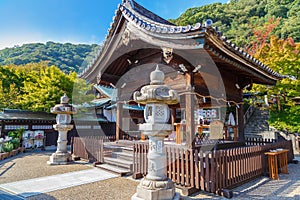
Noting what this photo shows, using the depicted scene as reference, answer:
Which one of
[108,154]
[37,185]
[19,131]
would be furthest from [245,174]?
[19,131]

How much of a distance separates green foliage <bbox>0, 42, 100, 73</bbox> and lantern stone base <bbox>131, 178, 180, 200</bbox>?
141ft

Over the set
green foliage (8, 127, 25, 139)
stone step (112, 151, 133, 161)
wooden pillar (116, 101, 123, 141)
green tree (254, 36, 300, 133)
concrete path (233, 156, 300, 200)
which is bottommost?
concrete path (233, 156, 300, 200)

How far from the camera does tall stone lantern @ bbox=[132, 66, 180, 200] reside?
412cm

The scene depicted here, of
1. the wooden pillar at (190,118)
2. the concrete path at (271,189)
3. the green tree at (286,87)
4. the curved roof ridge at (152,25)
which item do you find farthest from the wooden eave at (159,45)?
the green tree at (286,87)

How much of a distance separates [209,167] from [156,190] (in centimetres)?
151

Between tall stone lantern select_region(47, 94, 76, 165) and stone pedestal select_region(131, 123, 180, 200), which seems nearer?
stone pedestal select_region(131, 123, 180, 200)

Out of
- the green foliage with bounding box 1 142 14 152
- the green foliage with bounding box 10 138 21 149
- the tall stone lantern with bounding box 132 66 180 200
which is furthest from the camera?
the green foliage with bounding box 10 138 21 149

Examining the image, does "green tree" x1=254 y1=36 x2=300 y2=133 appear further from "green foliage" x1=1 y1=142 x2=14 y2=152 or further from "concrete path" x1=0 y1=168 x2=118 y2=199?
"green foliage" x1=1 y1=142 x2=14 y2=152

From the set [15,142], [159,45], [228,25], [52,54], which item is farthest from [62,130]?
[52,54]

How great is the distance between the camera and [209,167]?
479 cm

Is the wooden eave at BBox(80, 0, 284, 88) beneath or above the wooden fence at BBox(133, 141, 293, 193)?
above

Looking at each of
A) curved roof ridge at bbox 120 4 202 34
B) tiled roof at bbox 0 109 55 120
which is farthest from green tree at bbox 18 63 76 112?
curved roof ridge at bbox 120 4 202 34

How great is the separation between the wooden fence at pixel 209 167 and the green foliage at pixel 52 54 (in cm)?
4219

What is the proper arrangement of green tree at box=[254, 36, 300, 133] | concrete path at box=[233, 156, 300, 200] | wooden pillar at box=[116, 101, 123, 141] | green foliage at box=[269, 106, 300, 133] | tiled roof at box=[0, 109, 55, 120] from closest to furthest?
concrete path at box=[233, 156, 300, 200] < wooden pillar at box=[116, 101, 123, 141] < green tree at box=[254, 36, 300, 133] < green foliage at box=[269, 106, 300, 133] < tiled roof at box=[0, 109, 55, 120]
